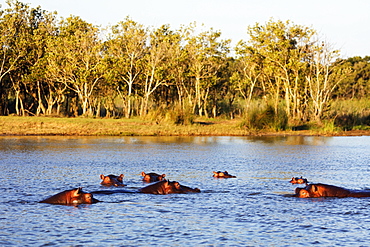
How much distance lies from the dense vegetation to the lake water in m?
19.0

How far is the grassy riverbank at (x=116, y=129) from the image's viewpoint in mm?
33375

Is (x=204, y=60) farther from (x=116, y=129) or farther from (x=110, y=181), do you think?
(x=110, y=181)

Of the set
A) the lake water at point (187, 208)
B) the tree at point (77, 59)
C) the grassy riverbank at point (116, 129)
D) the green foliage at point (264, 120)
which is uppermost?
the tree at point (77, 59)

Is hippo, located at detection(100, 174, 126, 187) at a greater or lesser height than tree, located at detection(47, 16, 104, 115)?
lesser

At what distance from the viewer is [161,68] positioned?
4706 cm

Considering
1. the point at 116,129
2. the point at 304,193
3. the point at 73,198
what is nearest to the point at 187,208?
the point at 73,198

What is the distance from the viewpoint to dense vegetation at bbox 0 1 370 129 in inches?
1654

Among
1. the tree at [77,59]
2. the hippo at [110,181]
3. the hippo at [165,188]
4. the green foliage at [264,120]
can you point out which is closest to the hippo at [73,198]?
the hippo at [165,188]

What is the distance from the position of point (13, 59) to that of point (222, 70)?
66.9 ft

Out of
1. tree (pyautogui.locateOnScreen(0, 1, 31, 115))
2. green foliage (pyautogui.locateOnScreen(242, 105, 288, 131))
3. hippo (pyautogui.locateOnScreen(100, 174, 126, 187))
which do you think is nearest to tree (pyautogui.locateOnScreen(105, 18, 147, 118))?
tree (pyautogui.locateOnScreen(0, 1, 31, 115))

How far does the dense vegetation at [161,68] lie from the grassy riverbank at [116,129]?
130cm

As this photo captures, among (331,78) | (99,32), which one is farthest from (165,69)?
(331,78)

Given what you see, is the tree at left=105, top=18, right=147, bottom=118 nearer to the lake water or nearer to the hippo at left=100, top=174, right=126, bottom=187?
the lake water

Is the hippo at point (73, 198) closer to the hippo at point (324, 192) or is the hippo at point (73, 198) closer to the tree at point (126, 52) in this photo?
the hippo at point (324, 192)
